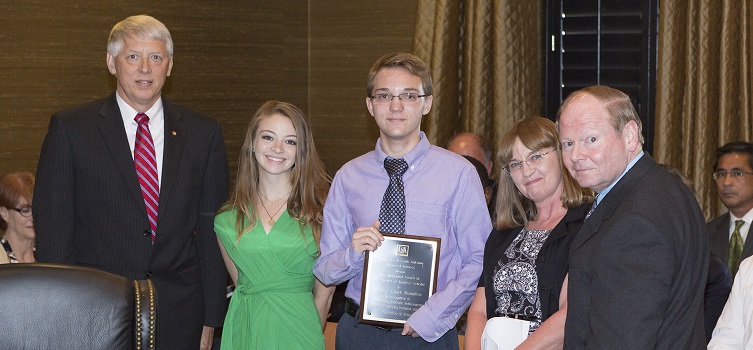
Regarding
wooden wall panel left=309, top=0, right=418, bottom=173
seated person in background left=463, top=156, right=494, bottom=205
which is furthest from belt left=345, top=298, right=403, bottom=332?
wooden wall panel left=309, top=0, right=418, bottom=173

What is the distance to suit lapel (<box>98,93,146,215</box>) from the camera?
130 inches

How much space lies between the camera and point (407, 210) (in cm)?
312

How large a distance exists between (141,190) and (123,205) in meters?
0.08

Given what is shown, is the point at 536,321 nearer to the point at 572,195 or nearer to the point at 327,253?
the point at 572,195

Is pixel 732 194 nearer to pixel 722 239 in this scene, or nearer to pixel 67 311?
pixel 722 239

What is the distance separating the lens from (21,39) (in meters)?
4.83

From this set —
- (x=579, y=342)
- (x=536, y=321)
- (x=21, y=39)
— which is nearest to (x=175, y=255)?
(x=536, y=321)

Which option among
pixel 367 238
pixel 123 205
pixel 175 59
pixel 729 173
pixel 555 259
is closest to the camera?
pixel 555 259

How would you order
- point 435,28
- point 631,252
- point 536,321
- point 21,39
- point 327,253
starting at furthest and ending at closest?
point 435,28, point 21,39, point 327,253, point 536,321, point 631,252

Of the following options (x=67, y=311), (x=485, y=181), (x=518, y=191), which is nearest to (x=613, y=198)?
(x=518, y=191)

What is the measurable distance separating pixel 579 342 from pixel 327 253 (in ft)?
3.51

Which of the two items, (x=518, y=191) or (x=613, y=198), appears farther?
(x=518, y=191)

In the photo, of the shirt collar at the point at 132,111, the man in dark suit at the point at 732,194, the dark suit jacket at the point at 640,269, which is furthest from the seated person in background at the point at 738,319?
the man in dark suit at the point at 732,194

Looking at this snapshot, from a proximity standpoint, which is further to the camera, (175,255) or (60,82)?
(60,82)
